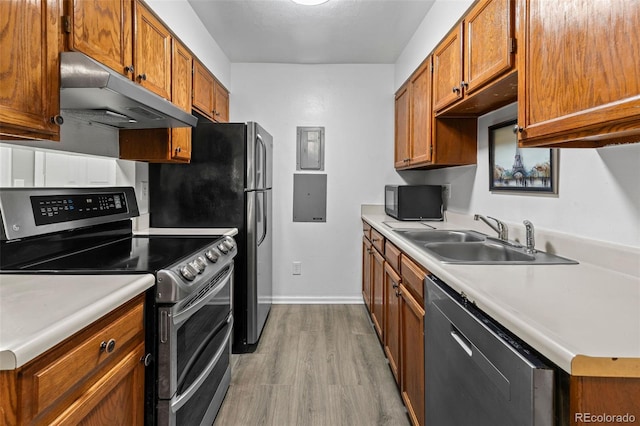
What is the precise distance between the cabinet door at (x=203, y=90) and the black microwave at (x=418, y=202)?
1.65 m

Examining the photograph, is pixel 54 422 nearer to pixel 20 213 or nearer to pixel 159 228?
pixel 20 213

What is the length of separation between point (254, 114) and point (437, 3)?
1947 mm

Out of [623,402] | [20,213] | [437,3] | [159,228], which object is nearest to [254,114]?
[159,228]

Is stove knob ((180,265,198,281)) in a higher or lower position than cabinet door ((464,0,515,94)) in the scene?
lower

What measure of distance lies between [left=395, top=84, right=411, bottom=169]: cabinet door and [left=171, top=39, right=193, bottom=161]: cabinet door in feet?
5.62

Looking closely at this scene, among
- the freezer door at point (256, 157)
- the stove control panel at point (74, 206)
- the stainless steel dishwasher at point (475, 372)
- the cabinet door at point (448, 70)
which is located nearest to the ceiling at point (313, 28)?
the cabinet door at point (448, 70)

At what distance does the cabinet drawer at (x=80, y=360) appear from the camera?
0.75 m

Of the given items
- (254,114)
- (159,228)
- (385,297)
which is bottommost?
(385,297)

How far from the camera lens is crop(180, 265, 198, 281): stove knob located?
1343 mm

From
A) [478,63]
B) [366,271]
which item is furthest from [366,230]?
[478,63]

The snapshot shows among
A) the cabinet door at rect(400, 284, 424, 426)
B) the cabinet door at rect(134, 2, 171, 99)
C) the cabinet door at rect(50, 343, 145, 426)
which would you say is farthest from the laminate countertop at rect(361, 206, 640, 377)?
the cabinet door at rect(134, 2, 171, 99)

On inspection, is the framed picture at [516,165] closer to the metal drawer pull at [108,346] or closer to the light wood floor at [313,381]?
the light wood floor at [313,381]

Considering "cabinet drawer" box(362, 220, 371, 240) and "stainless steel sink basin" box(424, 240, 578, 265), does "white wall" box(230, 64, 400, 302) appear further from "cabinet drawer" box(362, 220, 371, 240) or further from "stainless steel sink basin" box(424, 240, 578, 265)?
"stainless steel sink basin" box(424, 240, 578, 265)

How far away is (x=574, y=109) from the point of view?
1.01 m
